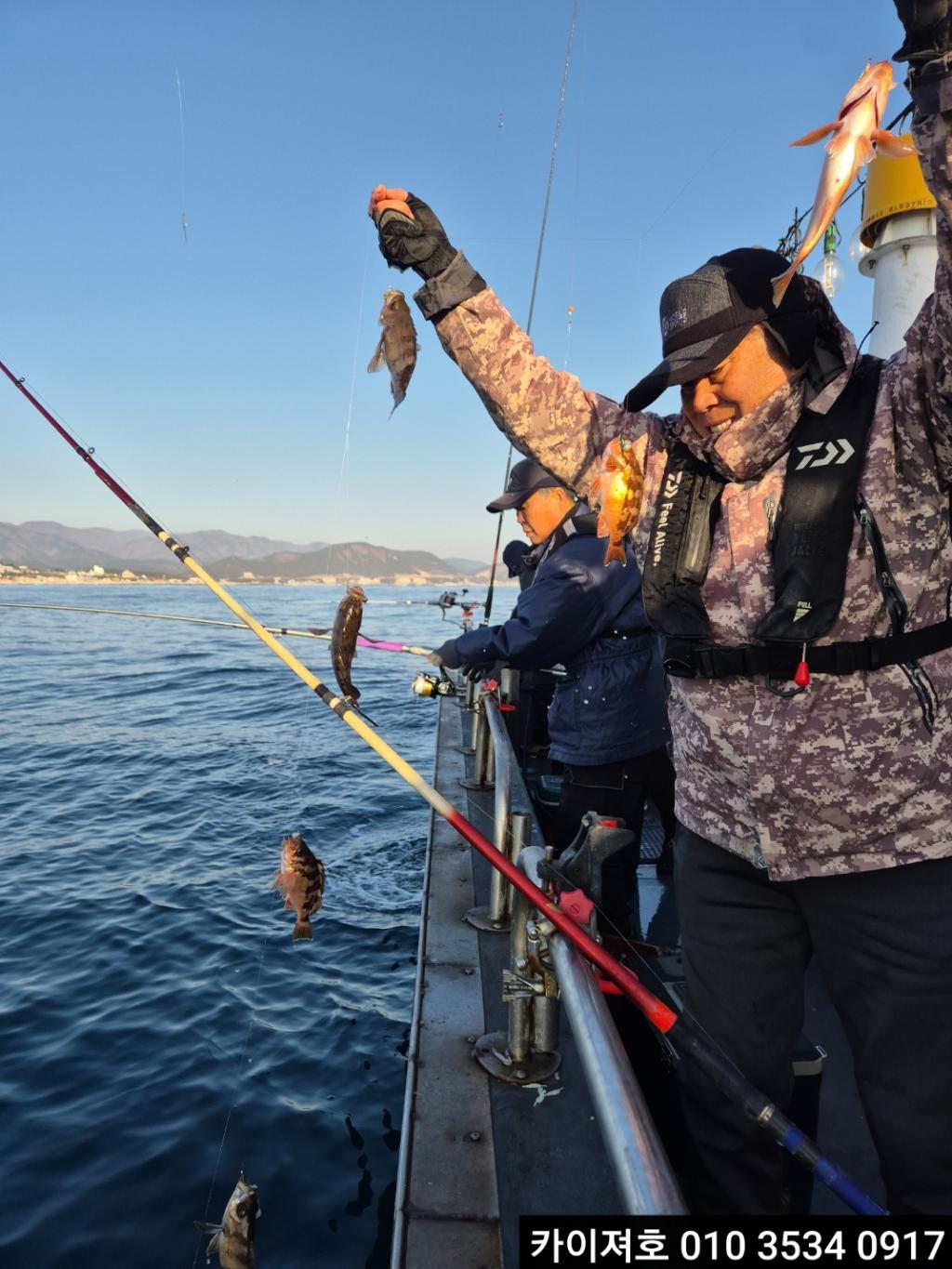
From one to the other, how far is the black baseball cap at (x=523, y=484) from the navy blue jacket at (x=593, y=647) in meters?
0.37

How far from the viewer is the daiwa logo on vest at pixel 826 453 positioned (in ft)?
6.21

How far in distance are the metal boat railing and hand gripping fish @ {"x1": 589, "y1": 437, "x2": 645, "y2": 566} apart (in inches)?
43.5

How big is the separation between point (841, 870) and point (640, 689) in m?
2.39

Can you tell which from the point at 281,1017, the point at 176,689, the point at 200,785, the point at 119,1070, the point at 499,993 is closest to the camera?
the point at 499,993

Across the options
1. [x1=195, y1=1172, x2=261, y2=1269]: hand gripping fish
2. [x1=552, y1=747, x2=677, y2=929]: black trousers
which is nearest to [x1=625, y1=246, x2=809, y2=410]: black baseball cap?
[x1=552, y1=747, x2=677, y2=929]: black trousers

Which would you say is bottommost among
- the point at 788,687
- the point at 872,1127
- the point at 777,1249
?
the point at 777,1249

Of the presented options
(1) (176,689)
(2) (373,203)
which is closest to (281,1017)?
(2) (373,203)

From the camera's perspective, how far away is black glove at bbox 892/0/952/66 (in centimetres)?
144

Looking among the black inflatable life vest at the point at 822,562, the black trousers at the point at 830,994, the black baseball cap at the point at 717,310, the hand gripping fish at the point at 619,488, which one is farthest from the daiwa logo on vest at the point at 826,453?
the black trousers at the point at 830,994

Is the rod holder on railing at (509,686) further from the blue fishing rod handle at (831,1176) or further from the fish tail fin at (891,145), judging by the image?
the fish tail fin at (891,145)

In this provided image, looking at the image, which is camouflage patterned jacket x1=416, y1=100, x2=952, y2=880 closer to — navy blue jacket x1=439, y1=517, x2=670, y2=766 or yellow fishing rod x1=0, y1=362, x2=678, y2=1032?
yellow fishing rod x1=0, y1=362, x2=678, y2=1032

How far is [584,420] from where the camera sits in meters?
2.45

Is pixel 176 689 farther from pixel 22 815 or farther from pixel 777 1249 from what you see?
pixel 777 1249

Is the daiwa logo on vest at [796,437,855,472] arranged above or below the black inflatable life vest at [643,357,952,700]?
above
